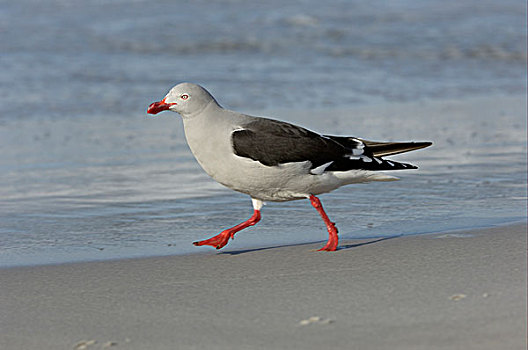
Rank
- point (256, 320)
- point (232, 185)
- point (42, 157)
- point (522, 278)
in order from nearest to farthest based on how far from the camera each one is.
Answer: point (256, 320) < point (522, 278) < point (232, 185) < point (42, 157)

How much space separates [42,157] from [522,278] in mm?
5122

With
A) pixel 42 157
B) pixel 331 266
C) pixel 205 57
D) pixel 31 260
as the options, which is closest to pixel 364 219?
pixel 331 266

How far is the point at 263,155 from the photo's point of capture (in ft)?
16.1

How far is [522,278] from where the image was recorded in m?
4.23

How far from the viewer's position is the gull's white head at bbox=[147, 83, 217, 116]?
5.02 meters

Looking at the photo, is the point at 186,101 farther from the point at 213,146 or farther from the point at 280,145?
the point at 280,145

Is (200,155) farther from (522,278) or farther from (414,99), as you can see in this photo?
(414,99)

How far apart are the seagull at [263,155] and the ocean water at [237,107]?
46 centimetres

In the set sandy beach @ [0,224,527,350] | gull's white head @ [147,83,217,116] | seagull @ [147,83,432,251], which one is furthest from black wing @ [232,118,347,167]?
sandy beach @ [0,224,527,350]

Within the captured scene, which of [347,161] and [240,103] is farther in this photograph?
[240,103]

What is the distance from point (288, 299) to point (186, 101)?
1.51 m

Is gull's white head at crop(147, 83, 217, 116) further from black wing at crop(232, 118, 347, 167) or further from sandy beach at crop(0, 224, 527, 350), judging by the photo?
sandy beach at crop(0, 224, 527, 350)

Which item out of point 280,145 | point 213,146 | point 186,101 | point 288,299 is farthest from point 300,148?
point 288,299

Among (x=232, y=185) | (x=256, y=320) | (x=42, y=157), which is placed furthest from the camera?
(x=42, y=157)
